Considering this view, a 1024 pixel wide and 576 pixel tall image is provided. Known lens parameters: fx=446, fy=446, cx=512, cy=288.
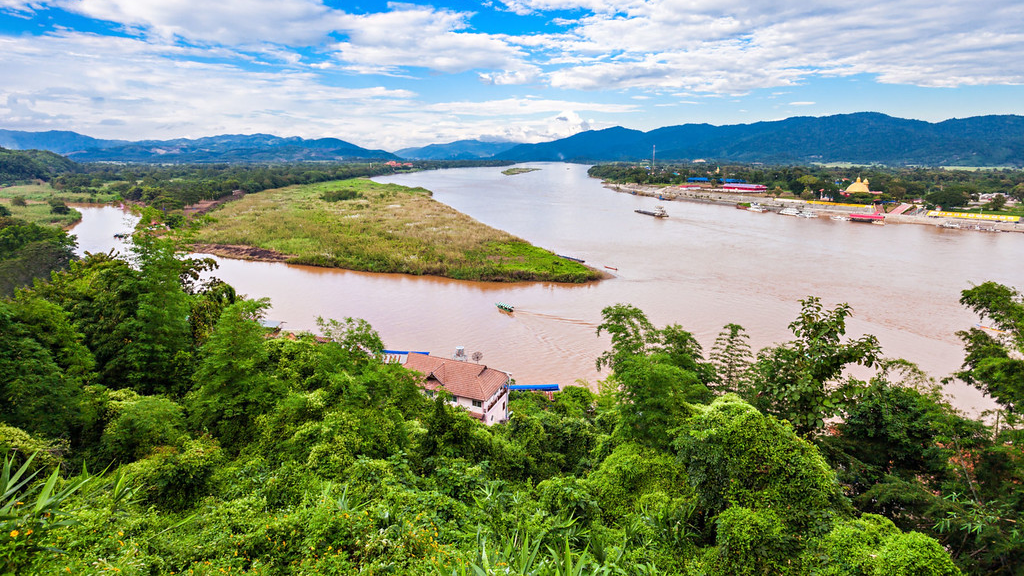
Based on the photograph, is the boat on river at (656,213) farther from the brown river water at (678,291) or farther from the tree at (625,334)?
the tree at (625,334)

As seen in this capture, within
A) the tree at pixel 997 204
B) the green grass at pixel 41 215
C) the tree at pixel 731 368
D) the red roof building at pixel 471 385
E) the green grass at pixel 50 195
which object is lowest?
the red roof building at pixel 471 385

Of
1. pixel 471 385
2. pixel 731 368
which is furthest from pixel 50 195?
pixel 731 368

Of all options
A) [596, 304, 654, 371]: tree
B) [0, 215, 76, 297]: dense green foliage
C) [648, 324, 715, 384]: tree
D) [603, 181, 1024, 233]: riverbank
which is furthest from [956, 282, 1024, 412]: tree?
[603, 181, 1024, 233]: riverbank

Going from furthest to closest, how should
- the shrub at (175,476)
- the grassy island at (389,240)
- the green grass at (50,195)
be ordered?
the green grass at (50,195) → the grassy island at (389,240) → the shrub at (175,476)

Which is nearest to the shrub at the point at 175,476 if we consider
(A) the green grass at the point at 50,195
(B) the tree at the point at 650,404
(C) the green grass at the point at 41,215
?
(B) the tree at the point at 650,404

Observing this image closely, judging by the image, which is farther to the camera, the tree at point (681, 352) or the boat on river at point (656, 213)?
the boat on river at point (656, 213)

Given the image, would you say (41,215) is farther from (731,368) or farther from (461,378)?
(731,368)
